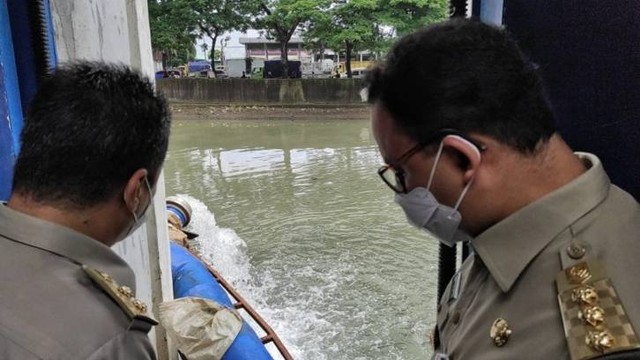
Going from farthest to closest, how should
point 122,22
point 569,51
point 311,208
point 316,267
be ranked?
point 311,208 < point 316,267 < point 122,22 < point 569,51

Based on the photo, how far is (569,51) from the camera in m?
1.40

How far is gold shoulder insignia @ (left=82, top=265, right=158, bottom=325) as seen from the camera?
45.4 inches

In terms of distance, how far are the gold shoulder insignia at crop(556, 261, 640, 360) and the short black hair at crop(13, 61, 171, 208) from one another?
908 millimetres

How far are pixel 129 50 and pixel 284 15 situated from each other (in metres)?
20.9

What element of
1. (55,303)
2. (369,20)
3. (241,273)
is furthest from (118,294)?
(369,20)

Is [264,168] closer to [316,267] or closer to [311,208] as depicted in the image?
[311,208]

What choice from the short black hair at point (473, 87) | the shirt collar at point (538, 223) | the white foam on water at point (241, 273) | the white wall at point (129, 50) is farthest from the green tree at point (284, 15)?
the shirt collar at point (538, 223)

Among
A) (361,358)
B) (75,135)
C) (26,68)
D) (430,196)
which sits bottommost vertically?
(361,358)

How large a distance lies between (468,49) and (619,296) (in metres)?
0.51

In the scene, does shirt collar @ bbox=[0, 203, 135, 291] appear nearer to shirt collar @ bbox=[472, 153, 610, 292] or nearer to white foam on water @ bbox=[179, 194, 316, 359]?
shirt collar @ bbox=[472, 153, 610, 292]

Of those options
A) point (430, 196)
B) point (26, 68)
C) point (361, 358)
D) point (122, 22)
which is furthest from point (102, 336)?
point (361, 358)

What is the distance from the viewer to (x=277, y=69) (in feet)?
82.5

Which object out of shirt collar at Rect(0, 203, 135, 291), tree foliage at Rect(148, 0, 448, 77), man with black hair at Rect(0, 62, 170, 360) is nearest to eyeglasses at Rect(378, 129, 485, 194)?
man with black hair at Rect(0, 62, 170, 360)

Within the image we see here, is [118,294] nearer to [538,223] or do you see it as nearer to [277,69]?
[538,223]
